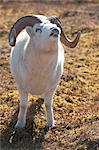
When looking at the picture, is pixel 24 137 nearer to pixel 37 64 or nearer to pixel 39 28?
pixel 37 64

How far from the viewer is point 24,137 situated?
779cm

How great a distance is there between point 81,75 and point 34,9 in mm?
10481

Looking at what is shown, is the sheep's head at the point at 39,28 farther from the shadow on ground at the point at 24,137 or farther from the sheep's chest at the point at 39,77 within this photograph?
the shadow on ground at the point at 24,137

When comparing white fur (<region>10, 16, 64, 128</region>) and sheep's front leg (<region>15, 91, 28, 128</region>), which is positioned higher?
white fur (<region>10, 16, 64, 128</region>)

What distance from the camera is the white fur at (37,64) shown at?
681 cm

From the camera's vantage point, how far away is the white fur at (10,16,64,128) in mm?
6812

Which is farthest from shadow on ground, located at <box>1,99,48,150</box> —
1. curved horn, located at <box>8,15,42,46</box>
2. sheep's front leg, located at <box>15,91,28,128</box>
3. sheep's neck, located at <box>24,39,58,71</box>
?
curved horn, located at <box>8,15,42,46</box>

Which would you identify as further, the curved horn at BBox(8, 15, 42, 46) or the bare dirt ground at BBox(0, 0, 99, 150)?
the bare dirt ground at BBox(0, 0, 99, 150)

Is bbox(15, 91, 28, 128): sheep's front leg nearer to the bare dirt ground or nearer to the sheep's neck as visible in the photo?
the bare dirt ground

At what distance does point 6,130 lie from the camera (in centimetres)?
804

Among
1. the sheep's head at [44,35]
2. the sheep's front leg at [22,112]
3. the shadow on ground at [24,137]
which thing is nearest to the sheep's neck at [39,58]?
the sheep's head at [44,35]

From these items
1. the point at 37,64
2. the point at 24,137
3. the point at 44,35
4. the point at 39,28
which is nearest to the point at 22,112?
the point at 24,137

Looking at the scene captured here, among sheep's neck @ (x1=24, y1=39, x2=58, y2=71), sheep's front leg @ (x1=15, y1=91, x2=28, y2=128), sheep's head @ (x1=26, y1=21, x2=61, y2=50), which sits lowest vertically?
sheep's front leg @ (x1=15, y1=91, x2=28, y2=128)

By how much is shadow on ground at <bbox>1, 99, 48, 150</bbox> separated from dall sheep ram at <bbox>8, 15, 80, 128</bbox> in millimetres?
163
